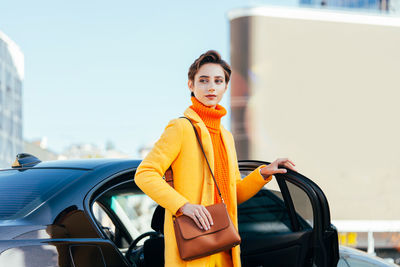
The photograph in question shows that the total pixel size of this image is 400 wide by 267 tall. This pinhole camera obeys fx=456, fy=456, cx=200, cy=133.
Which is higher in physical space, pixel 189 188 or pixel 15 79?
pixel 189 188

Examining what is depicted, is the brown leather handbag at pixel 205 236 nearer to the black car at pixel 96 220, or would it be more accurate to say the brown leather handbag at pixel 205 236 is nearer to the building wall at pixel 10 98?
the black car at pixel 96 220

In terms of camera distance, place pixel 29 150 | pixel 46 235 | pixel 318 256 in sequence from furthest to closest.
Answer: pixel 29 150 → pixel 318 256 → pixel 46 235

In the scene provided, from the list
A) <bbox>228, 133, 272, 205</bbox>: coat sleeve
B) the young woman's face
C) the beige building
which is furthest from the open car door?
the beige building

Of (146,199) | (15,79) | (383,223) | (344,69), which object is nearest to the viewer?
(146,199)

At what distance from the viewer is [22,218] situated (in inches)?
70.3

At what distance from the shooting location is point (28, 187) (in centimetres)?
201

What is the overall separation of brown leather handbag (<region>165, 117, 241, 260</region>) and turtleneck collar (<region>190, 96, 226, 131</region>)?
1.21ft

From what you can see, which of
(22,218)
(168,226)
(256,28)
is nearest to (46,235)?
(22,218)

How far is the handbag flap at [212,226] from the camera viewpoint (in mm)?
1647

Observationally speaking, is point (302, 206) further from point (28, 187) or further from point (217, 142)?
point (28, 187)

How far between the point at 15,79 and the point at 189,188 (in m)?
18.3

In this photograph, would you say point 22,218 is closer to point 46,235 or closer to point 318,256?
point 46,235

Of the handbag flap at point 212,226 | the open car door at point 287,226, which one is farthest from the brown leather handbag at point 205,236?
the open car door at point 287,226

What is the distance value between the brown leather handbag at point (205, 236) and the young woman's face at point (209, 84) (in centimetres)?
46
